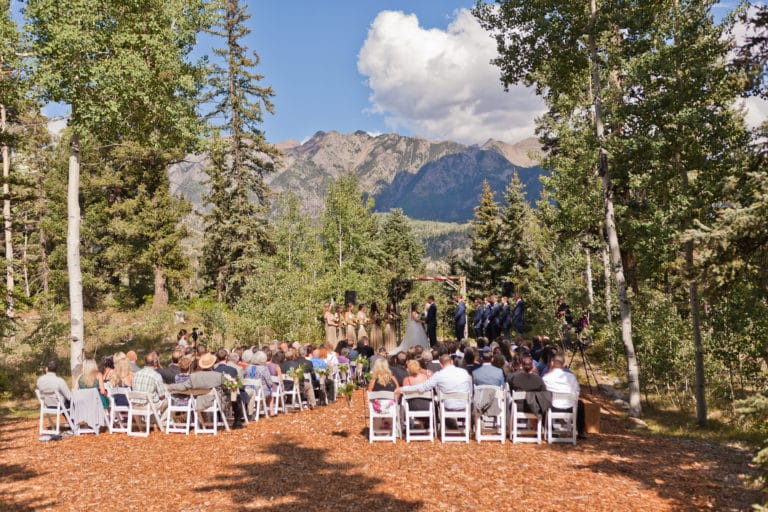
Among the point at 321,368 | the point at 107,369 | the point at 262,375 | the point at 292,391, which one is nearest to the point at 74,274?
the point at 107,369

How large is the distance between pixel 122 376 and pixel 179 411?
1.37 metres

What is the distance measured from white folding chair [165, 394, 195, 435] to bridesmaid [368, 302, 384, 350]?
Result: 10.1m

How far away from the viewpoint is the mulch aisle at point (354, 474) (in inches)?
255

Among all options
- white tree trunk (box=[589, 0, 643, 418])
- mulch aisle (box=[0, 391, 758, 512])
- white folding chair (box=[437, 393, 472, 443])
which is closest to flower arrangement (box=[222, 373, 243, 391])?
mulch aisle (box=[0, 391, 758, 512])

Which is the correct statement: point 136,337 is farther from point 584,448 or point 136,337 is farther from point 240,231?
point 584,448

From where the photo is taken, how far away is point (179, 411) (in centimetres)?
1059

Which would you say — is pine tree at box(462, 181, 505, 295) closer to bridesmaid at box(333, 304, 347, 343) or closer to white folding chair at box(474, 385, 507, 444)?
bridesmaid at box(333, 304, 347, 343)

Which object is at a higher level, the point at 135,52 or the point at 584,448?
the point at 135,52

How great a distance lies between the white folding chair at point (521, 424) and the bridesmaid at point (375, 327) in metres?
10.7

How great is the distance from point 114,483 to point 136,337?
81.3 ft

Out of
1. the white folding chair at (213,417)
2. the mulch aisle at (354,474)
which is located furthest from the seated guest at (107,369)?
the white folding chair at (213,417)

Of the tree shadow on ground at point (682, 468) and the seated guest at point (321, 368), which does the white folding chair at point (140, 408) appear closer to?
the seated guest at point (321, 368)

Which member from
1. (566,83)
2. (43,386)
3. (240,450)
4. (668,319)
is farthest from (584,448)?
(566,83)

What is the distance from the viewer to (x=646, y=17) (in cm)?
1275
